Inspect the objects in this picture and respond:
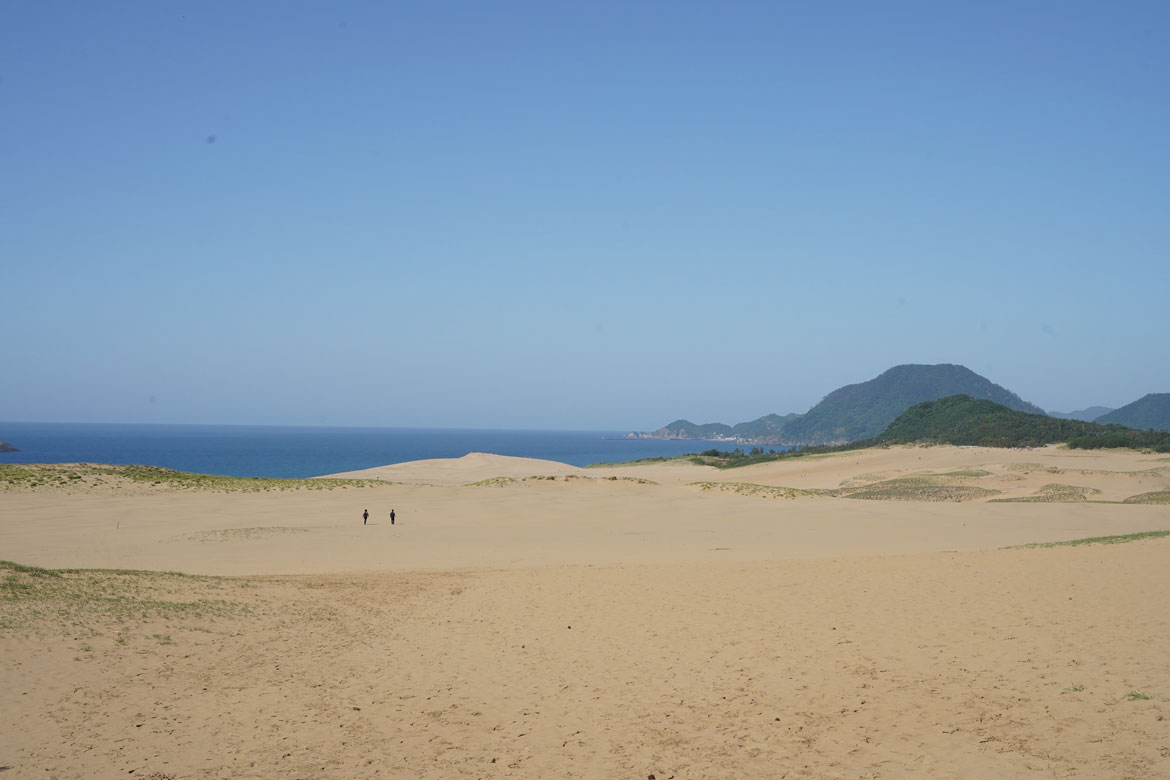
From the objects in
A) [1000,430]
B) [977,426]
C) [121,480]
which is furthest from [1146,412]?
[121,480]

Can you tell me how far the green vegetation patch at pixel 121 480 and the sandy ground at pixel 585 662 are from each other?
12.0 m

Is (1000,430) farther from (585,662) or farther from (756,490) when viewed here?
(585,662)

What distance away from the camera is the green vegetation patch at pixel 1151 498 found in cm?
3416

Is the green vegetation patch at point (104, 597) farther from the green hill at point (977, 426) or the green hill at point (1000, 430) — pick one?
the green hill at point (977, 426)

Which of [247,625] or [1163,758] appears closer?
[1163,758]

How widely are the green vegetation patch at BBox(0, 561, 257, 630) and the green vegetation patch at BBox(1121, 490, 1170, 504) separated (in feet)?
116

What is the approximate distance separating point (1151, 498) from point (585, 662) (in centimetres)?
3403

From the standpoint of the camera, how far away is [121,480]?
118ft

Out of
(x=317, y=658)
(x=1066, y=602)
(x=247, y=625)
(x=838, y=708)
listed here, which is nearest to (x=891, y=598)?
(x=1066, y=602)

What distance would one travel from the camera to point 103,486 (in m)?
35.1

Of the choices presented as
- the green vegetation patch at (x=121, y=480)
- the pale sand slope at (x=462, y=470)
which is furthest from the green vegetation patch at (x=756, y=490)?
the green vegetation patch at (x=121, y=480)

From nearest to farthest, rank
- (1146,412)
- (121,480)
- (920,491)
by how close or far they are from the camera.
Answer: (121,480) → (920,491) → (1146,412)

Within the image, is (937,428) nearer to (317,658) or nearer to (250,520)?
(250,520)

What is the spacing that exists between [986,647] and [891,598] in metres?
3.53
